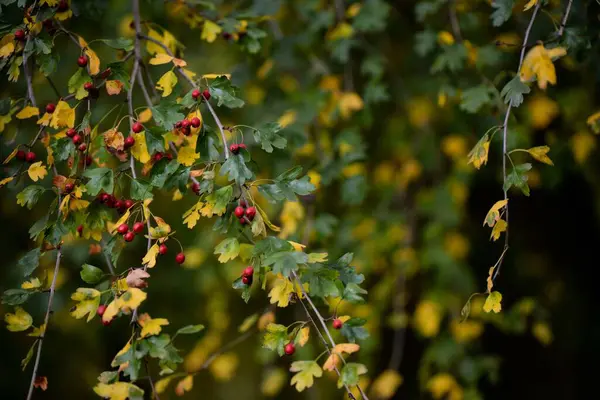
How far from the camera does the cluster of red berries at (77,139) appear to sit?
0.99 m

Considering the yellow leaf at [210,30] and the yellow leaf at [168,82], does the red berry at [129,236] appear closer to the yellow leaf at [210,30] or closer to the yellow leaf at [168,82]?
the yellow leaf at [168,82]

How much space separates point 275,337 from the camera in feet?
3.14

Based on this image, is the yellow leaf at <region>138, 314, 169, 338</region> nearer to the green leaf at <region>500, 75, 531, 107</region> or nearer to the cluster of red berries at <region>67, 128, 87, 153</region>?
the cluster of red berries at <region>67, 128, 87, 153</region>

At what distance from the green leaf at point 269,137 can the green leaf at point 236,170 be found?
7 centimetres

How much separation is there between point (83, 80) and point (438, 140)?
1427 millimetres

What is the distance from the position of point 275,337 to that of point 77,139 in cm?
49

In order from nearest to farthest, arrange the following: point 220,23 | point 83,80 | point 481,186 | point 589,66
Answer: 1. point 83,80
2. point 220,23
3. point 589,66
4. point 481,186

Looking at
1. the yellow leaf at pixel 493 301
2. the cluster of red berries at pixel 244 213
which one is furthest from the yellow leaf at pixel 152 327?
the yellow leaf at pixel 493 301

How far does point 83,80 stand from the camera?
40.8 inches

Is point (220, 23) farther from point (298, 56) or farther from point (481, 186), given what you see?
point (481, 186)

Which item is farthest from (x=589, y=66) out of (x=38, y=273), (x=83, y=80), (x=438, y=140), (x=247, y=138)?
(x=38, y=273)

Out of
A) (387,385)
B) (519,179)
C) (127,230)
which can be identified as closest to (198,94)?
(127,230)

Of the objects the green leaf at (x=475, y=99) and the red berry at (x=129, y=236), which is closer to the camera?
the red berry at (x=129, y=236)

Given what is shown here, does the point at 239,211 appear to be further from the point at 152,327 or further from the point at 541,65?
the point at 541,65
